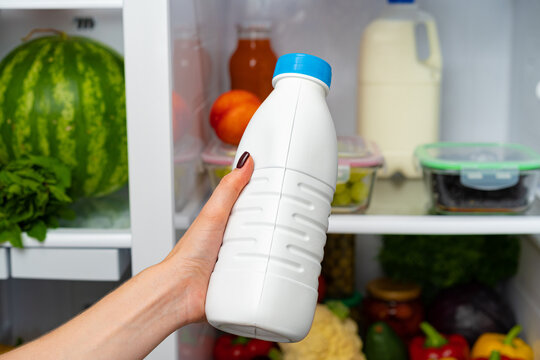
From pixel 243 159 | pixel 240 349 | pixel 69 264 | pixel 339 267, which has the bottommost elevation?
pixel 240 349

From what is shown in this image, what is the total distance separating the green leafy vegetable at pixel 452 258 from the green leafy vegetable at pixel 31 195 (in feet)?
2.49

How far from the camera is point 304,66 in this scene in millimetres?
591

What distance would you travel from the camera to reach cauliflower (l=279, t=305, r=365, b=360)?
116cm

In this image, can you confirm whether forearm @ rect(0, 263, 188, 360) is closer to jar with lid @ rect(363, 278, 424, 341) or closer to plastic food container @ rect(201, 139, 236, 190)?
plastic food container @ rect(201, 139, 236, 190)

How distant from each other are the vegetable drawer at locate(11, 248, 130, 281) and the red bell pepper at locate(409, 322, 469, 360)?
2.08 feet

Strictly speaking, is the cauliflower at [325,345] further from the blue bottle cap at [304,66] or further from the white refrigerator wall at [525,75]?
the blue bottle cap at [304,66]

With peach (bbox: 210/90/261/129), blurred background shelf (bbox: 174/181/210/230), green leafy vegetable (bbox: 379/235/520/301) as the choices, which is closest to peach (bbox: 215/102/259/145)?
peach (bbox: 210/90/261/129)

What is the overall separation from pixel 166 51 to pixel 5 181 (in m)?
0.33

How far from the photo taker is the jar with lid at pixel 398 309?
1338 millimetres

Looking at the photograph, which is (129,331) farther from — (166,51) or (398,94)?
(398,94)

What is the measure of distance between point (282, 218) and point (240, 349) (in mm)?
745

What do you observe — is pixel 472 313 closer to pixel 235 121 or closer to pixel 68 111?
pixel 235 121

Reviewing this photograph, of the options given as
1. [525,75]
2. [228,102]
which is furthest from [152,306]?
[525,75]

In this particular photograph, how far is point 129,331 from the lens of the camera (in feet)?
2.03
